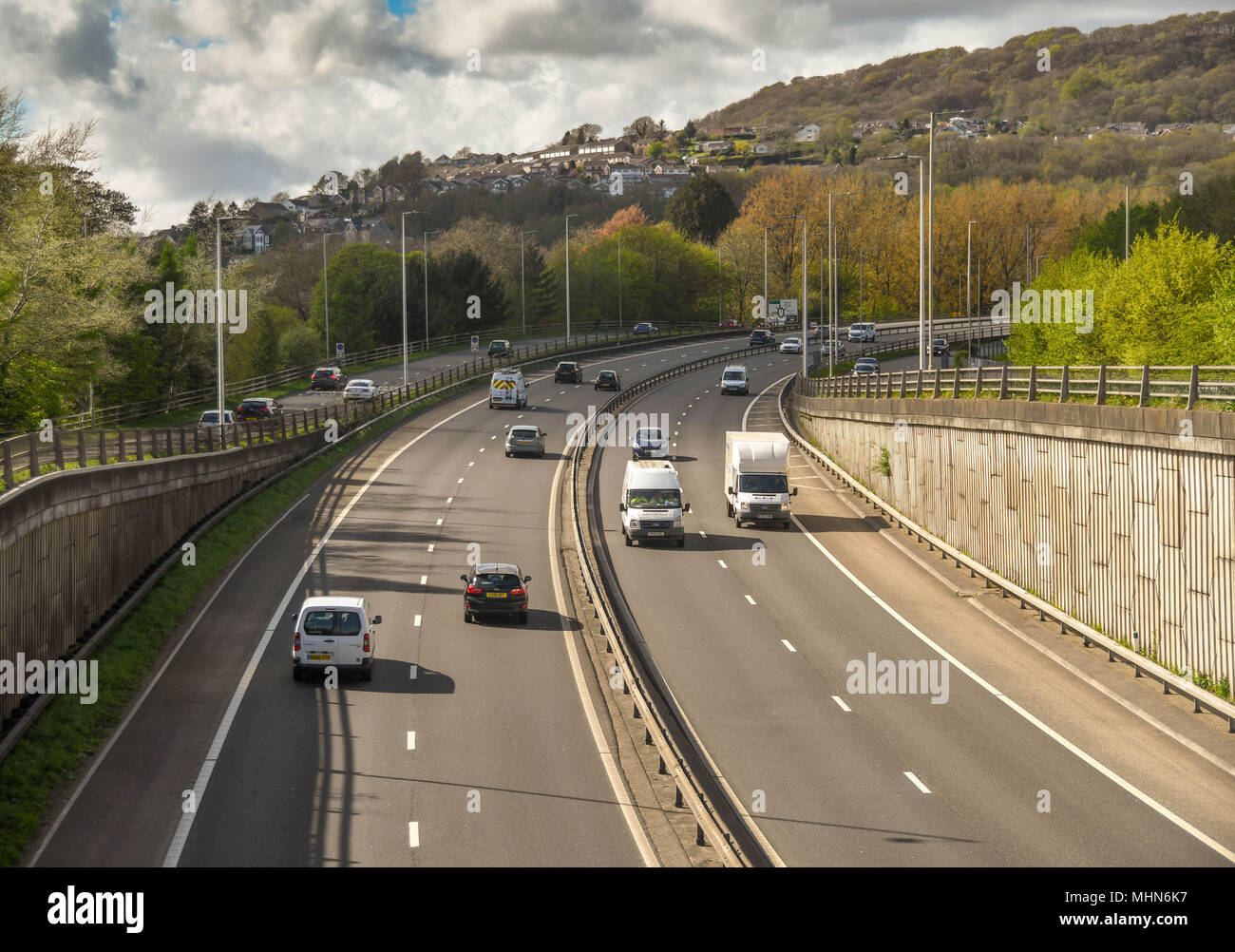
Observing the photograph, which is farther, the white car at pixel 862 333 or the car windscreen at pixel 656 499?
the white car at pixel 862 333

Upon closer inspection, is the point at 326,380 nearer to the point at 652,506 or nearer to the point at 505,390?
the point at 505,390

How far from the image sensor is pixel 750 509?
45656 mm

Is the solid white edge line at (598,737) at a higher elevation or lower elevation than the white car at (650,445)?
lower

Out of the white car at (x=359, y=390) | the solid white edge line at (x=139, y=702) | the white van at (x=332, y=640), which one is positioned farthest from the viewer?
the white car at (x=359, y=390)

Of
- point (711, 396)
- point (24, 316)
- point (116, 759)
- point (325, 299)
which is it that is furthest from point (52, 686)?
point (325, 299)

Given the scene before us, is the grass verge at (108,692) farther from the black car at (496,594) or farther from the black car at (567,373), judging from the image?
the black car at (567,373)

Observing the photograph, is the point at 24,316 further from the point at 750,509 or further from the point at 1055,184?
the point at 1055,184

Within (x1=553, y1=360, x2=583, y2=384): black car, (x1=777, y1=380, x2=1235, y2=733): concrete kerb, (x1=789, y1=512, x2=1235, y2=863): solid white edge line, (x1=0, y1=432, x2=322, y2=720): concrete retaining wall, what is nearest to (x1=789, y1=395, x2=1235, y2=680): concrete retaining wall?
(x1=777, y1=380, x2=1235, y2=733): concrete kerb

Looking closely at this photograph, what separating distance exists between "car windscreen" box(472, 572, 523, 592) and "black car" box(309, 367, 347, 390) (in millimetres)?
58785

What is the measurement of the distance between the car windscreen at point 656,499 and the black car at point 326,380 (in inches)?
1981

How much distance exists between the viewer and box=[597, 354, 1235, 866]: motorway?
19.0 metres

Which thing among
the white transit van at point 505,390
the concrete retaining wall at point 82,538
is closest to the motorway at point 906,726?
the concrete retaining wall at point 82,538

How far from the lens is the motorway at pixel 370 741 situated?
61.3 feet

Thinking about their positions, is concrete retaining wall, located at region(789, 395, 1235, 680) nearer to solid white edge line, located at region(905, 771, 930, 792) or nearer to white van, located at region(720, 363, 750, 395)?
solid white edge line, located at region(905, 771, 930, 792)
